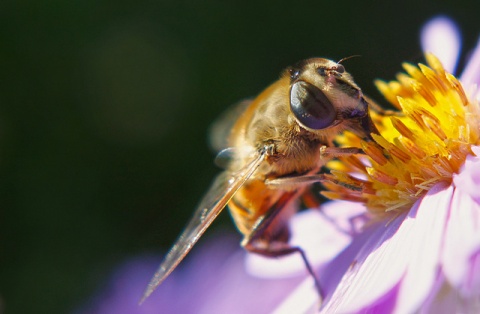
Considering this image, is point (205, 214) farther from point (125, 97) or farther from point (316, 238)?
point (125, 97)

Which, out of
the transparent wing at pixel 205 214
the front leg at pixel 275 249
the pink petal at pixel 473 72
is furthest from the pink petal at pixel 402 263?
the pink petal at pixel 473 72

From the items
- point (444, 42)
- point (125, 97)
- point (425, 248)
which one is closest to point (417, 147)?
point (425, 248)

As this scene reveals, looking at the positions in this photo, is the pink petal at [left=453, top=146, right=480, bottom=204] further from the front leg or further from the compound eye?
the front leg

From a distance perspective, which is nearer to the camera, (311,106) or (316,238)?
(311,106)

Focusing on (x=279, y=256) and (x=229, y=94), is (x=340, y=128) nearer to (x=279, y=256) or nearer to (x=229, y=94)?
(x=279, y=256)

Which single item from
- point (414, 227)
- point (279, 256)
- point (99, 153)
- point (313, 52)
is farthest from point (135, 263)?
point (414, 227)

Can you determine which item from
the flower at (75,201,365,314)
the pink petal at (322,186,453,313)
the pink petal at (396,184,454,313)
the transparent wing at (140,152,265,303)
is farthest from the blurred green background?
the pink petal at (396,184,454,313)
